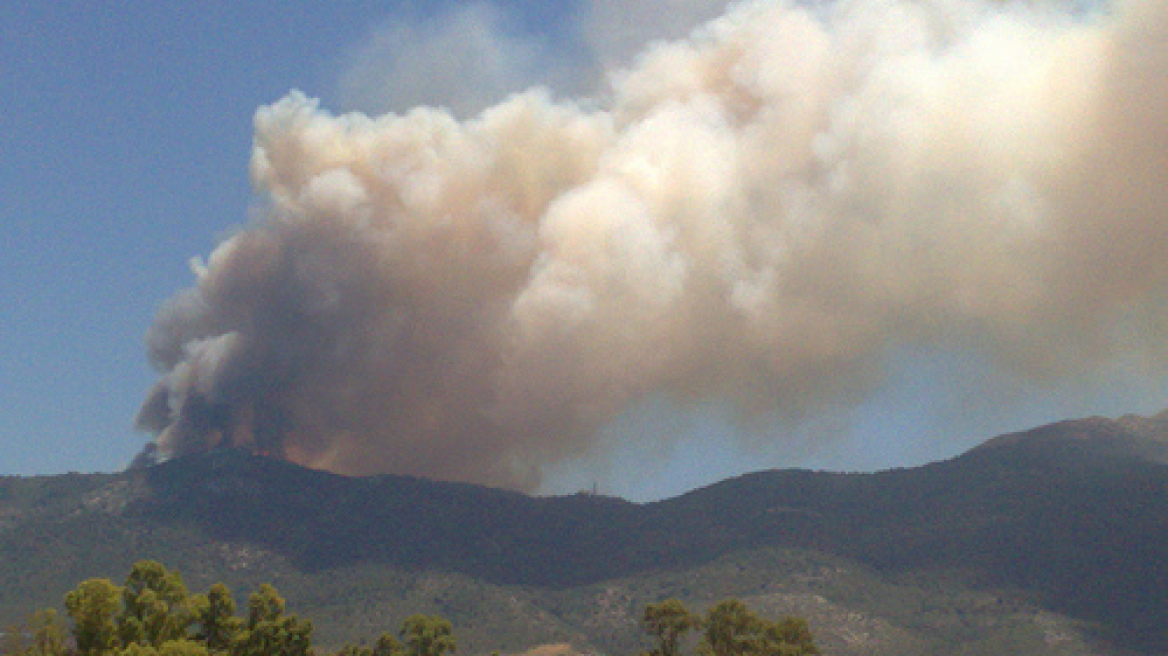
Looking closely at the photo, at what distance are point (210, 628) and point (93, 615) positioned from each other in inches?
552

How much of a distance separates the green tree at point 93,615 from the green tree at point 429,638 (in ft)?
149

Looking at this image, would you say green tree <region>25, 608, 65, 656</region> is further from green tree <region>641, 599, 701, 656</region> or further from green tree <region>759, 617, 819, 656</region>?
green tree <region>759, 617, 819, 656</region>

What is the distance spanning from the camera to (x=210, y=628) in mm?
100188

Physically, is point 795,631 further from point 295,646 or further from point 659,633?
point 295,646

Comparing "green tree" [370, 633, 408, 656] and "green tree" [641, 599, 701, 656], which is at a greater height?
"green tree" [641, 599, 701, 656]

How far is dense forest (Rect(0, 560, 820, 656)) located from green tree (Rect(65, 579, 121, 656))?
0.07 m

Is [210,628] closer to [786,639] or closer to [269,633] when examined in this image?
[269,633]

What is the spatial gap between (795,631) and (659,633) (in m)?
14.2

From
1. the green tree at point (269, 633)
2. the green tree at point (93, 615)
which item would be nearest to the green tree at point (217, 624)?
the green tree at point (269, 633)

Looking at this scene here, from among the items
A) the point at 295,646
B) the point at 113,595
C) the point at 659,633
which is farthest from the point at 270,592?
the point at 659,633

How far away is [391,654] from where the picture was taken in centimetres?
12950

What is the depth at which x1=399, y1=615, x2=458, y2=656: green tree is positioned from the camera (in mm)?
130000

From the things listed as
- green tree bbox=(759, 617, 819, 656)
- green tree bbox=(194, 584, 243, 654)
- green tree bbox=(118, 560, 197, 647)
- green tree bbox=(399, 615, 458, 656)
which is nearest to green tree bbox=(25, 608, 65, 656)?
green tree bbox=(118, 560, 197, 647)

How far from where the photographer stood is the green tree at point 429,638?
130 meters
